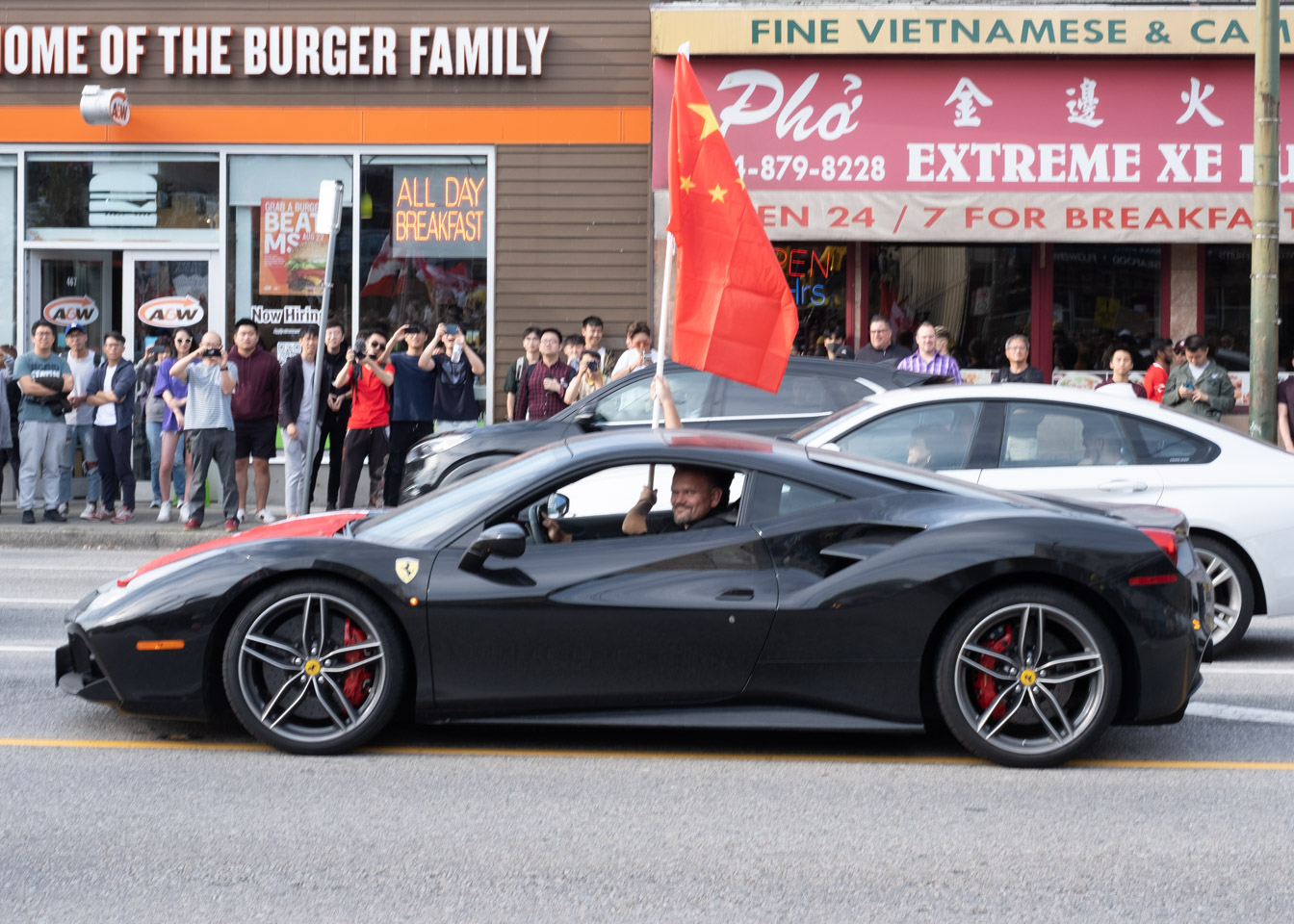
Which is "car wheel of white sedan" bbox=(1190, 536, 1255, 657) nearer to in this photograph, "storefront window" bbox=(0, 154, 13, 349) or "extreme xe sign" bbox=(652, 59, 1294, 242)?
"extreme xe sign" bbox=(652, 59, 1294, 242)

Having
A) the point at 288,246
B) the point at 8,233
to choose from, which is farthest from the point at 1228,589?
the point at 8,233

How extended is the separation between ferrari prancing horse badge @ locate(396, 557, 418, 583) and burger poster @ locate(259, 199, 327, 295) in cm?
1162

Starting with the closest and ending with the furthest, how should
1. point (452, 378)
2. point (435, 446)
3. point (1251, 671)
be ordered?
point (1251, 671) < point (435, 446) < point (452, 378)

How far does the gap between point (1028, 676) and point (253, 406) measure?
9.94 meters

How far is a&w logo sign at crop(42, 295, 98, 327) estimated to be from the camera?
55.0ft

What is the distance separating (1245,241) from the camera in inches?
628

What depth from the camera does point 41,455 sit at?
14.2 m

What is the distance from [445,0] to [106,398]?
226 inches

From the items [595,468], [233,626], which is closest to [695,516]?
[595,468]

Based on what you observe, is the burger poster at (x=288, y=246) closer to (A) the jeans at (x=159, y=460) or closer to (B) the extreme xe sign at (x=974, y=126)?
(A) the jeans at (x=159, y=460)

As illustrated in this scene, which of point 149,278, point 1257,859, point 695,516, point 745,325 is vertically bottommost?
point 1257,859

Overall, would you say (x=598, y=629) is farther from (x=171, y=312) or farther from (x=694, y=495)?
(x=171, y=312)

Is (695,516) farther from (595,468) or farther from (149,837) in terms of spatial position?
(149,837)

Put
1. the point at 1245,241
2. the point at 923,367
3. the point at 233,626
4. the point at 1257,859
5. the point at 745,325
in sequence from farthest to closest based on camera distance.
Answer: the point at 1245,241 → the point at 923,367 → the point at 745,325 → the point at 233,626 → the point at 1257,859
